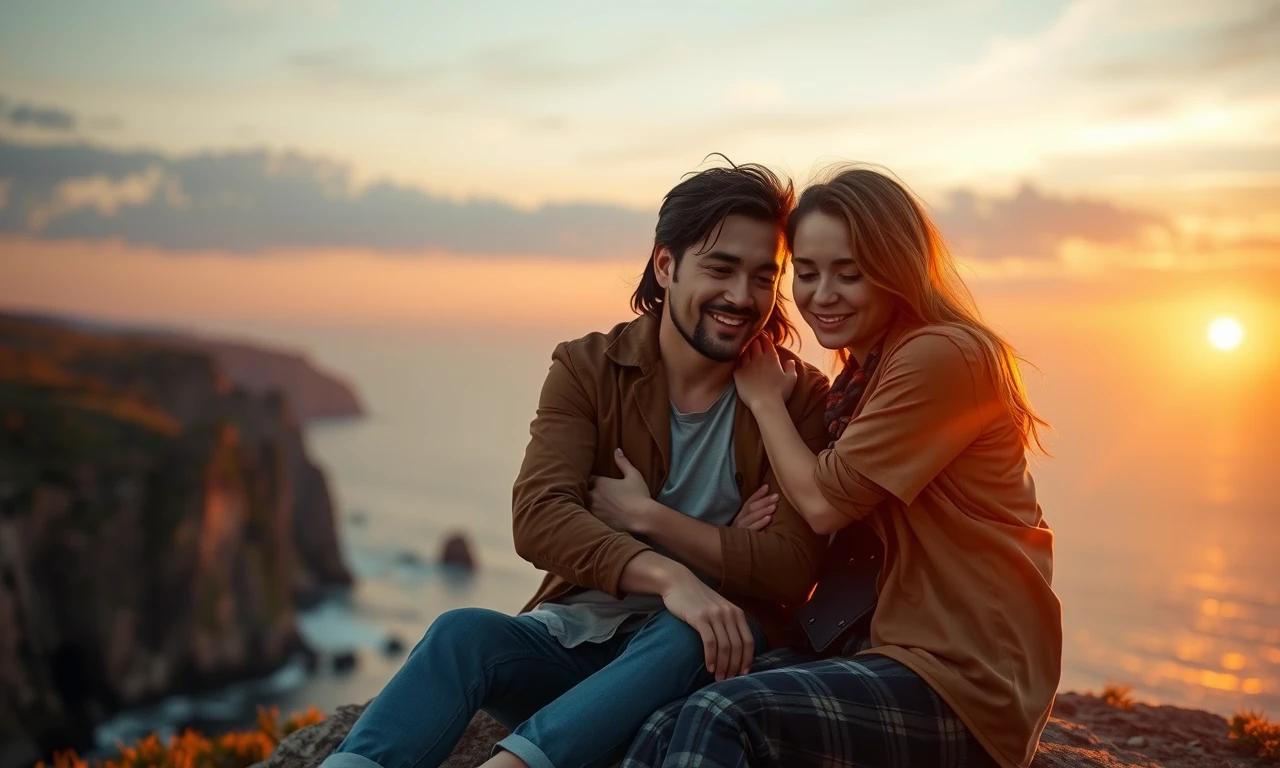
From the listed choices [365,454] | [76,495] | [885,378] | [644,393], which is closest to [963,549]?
[885,378]

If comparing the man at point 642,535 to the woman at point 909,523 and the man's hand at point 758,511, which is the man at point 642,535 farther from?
the woman at point 909,523

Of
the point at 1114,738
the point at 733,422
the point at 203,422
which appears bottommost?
the point at 203,422

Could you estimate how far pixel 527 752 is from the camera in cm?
341

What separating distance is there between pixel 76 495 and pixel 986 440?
5008 cm

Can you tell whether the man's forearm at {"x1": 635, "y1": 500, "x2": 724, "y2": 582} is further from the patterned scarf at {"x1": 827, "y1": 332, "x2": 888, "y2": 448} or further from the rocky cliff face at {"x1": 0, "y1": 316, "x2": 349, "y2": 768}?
the rocky cliff face at {"x1": 0, "y1": 316, "x2": 349, "y2": 768}

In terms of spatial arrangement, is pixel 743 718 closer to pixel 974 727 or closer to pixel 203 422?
pixel 974 727

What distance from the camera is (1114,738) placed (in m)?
5.68

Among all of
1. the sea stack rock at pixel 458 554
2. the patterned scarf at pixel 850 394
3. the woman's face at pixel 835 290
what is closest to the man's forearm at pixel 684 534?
the patterned scarf at pixel 850 394

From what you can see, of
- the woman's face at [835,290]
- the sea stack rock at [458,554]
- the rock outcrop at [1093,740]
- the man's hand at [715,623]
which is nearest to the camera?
the man's hand at [715,623]

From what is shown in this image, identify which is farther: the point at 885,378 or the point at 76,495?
the point at 76,495

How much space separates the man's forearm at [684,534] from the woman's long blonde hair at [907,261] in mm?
1124

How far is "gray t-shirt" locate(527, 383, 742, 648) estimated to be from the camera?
4.19 m

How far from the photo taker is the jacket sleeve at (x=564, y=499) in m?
4.04

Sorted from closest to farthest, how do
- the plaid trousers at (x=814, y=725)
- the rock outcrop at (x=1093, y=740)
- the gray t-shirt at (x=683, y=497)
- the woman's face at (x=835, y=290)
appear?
the plaid trousers at (x=814, y=725) < the woman's face at (x=835, y=290) < the gray t-shirt at (x=683, y=497) < the rock outcrop at (x=1093, y=740)
